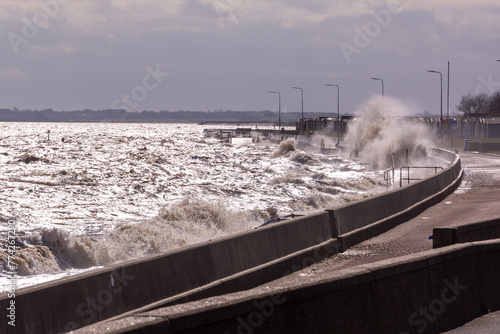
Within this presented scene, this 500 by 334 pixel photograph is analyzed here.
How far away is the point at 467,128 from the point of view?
11031cm

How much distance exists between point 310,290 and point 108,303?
14.8 ft

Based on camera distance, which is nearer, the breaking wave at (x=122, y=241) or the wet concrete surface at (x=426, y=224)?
the wet concrete surface at (x=426, y=224)

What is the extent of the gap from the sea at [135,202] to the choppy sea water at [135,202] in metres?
0.06

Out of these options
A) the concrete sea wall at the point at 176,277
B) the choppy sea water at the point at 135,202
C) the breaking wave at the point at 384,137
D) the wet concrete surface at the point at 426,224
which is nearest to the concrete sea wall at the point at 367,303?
the wet concrete surface at the point at 426,224

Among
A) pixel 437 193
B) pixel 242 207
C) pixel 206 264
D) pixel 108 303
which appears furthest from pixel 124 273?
pixel 242 207

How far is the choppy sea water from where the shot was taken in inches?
1112

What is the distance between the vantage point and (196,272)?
13.2 metres

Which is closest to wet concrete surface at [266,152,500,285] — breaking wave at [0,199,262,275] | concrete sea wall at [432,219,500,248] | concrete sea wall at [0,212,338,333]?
concrete sea wall at [0,212,338,333]

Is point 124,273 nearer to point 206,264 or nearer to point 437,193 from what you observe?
point 206,264

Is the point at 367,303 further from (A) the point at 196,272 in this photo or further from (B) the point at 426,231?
(B) the point at 426,231

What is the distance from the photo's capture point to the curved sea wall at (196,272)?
31.8 ft

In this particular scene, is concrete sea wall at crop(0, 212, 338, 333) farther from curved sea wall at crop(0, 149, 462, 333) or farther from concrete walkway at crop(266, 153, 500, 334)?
concrete walkway at crop(266, 153, 500, 334)

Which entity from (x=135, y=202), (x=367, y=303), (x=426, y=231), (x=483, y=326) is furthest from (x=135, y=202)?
(x=367, y=303)

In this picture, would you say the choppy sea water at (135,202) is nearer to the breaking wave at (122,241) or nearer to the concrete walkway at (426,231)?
the breaking wave at (122,241)
